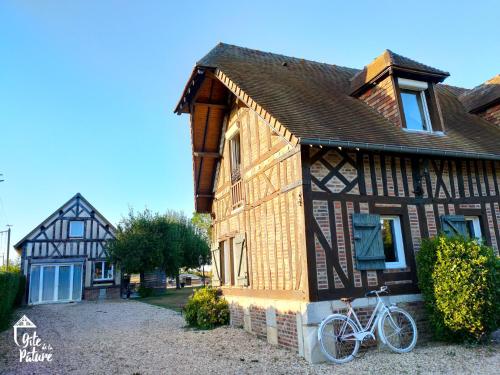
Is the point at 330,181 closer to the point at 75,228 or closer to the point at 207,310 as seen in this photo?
the point at 207,310

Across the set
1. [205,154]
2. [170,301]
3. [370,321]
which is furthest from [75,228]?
[370,321]

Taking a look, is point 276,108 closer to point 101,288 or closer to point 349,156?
point 349,156

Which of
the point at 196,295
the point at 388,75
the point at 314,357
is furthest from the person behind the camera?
the point at 196,295

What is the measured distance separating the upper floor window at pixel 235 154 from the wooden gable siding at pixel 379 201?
351 centimetres

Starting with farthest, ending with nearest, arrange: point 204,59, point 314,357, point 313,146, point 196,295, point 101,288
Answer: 1. point 101,288
2. point 196,295
3. point 204,59
4. point 313,146
5. point 314,357

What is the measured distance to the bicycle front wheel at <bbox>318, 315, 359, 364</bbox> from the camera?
596cm

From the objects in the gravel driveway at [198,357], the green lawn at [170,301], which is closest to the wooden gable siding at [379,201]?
the gravel driveway at [198,357]

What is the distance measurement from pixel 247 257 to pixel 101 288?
53.8 feet

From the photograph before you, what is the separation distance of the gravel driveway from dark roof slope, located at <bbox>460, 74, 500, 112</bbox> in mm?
7205

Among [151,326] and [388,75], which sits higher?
[388,75]

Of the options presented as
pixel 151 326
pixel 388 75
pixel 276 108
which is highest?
pixel 388 75

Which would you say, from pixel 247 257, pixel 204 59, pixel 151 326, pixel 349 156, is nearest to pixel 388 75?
pixel 349 156

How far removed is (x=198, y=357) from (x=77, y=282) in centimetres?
1756

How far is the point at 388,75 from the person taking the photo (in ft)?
27.8
